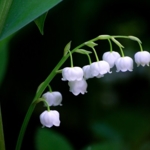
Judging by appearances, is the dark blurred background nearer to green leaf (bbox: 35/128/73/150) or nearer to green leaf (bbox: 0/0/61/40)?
green leaf (bbox: 35/128/73/150)

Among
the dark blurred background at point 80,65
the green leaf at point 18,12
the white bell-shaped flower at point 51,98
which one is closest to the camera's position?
the green leaf at point 18,12

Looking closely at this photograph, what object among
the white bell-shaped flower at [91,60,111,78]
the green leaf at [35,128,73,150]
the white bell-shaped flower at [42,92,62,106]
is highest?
the white bell-shaped flower at [91,60,111,78]

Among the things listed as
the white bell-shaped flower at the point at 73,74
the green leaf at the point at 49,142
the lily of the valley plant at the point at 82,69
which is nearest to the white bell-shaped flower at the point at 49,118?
the lily of the valley plant at the point at 82,69

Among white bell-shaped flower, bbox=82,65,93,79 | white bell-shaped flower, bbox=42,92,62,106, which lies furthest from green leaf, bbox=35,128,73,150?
white bell-shaped flower, bbox=82,65,93,79

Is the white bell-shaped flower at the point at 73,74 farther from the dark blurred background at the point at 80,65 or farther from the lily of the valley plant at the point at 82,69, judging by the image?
the dark blurred background at the point at 80,65

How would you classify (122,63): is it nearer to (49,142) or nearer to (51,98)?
(51,98)

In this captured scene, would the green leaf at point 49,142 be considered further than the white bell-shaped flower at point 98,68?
Yes

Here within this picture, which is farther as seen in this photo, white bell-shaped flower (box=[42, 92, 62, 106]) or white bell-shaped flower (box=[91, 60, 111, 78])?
white bell-shaped flower (box=[42, 92, 62, 106])
